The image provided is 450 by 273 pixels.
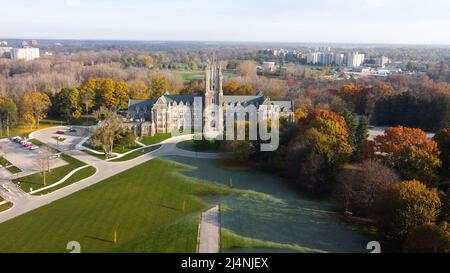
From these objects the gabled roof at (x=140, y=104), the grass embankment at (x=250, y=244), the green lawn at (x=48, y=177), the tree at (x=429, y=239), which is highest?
the gabled roof at (x=140, y=104)

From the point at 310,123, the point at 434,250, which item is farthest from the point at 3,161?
the point at 434,250

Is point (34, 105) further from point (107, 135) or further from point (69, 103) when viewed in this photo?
point (107, 135)

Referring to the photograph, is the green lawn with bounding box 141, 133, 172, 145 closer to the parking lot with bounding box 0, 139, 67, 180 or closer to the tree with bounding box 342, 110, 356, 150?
the parking lot with bounding box 0, 139, 67, 180

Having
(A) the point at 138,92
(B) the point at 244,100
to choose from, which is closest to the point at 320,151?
(B) the point at 244,100

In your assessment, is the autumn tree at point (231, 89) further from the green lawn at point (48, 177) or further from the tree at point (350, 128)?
the green lawn at point (48, 177)

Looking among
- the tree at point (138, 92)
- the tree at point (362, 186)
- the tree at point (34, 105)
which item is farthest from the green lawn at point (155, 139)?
the tree at point (362, 186)

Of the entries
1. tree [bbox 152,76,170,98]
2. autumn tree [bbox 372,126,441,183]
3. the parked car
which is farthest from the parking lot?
autumn tree [bbox 372,126,441,183]
